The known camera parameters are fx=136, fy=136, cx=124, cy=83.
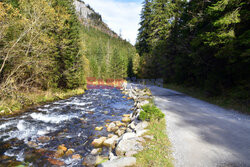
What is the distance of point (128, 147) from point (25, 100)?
11147 millimetres

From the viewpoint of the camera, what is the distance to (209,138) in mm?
4688

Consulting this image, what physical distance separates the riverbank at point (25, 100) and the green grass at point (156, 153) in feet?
34.0

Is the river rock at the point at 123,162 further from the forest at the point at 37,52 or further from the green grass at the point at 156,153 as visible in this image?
the forest at the point at 37,52

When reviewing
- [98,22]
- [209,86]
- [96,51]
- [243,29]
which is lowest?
[209,86]

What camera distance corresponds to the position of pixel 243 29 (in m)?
8.32

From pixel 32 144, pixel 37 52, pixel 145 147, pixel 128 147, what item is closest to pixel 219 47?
pixel 145 147

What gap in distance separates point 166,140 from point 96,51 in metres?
66.5

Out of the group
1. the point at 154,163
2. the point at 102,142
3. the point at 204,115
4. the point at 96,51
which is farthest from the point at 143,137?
the point at 96,51

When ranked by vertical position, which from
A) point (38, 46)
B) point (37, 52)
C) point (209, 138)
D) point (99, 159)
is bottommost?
point (99, 159)

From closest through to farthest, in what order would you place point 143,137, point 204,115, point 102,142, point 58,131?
point 143,137, point 102,142, point 204,115, point 58,131

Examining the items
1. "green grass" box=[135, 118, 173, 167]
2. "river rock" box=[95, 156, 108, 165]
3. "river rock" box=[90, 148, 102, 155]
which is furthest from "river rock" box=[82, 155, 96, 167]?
"green grass" box=[135, 118, 173, 167]

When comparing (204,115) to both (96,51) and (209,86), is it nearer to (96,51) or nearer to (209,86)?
(209,86)

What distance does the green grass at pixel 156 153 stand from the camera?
3367 millimetres

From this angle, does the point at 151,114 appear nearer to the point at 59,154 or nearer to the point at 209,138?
the point at 209,138
